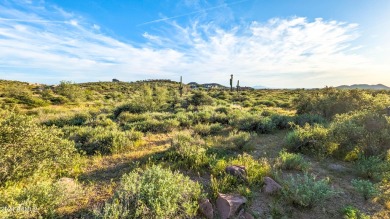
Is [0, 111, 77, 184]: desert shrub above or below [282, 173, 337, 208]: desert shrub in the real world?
above

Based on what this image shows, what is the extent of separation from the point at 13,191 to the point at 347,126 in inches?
389

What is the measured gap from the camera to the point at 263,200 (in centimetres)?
492

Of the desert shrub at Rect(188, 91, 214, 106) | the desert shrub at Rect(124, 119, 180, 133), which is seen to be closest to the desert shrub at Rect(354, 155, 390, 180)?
the desert shrub at Rect(124, 119, 180, 133)

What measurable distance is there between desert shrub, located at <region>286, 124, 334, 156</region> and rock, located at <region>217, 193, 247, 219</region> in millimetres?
4747

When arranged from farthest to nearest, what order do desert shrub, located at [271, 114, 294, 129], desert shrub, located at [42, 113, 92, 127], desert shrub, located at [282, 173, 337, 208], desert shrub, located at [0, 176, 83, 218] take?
desert shrub, located at [42, 113, 92, 127] → desert shrub, located at [271, 114, 294, 129] → desert shrub, located at [282, 173, 337, 208] → desert shrub, located at [0, 176, 83, 218]

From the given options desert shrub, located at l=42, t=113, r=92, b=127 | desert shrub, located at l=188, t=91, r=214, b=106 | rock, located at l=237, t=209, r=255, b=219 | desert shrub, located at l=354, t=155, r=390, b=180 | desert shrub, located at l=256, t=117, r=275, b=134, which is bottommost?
rock, located at l=237, t=209, r=255, b=219

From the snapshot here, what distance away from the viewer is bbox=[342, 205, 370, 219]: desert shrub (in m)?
4.31

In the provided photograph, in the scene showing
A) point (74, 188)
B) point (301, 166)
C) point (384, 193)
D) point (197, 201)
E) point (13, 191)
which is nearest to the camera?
point (13, 191)

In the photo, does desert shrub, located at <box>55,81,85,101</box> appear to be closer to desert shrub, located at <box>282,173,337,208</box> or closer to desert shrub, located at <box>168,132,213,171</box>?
desert shrub, located at <box>168,132,213,171</box>

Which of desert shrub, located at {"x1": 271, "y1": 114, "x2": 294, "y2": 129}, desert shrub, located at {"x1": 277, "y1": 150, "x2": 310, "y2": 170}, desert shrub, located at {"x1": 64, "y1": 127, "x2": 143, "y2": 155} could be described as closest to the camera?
desert shrub, located at {"x1": 277, "y1": 150, "x2": 310, "y2": 170}

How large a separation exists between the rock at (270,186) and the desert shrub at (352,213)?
4.29ft

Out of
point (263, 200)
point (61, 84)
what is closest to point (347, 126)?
point (263, 200)

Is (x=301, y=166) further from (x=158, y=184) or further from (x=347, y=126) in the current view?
(x=158, y=184)

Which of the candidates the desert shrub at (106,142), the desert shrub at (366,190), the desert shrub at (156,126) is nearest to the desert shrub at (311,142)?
the desert shrub at (366,190)
